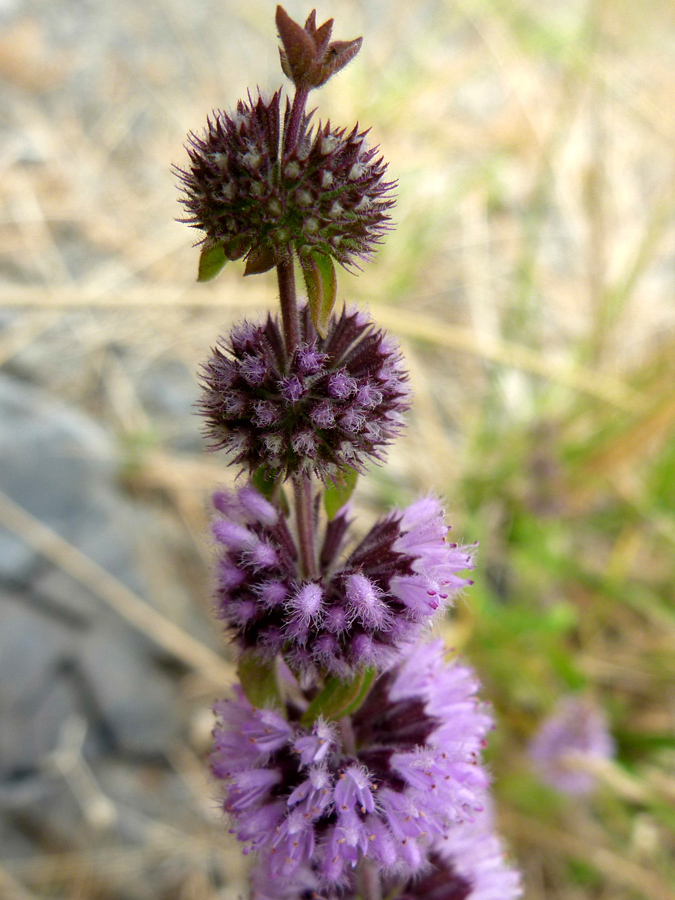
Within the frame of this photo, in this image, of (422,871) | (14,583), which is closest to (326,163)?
(422,871)

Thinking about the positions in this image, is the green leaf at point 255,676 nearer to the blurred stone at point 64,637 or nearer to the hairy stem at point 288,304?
the hairy stem at point 288,304

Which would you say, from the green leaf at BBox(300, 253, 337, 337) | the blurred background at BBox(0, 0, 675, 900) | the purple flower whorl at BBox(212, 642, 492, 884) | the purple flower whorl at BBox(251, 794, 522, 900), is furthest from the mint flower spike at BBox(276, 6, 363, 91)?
the blurred background at BBox(0, 0, 675, 900)

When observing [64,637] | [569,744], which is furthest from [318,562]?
[64,637]

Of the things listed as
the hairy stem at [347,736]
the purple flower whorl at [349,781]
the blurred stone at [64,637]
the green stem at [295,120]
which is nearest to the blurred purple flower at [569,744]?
the blurred stone at [64,637]

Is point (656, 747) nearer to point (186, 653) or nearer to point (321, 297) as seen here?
point (186, 653)

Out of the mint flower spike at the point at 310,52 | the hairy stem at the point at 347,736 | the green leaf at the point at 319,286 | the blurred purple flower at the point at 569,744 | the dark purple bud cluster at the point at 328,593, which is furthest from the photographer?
the blurred purple flower at the point at 569,744

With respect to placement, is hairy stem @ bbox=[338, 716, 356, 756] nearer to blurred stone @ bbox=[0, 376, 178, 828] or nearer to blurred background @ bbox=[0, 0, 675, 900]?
blurred background @ bbox=[0, 0, 675, 900]

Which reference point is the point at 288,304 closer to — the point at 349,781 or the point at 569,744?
the point at 349,781

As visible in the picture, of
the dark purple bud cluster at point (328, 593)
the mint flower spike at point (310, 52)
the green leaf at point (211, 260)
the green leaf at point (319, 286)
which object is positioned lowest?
the dark purple bud cluster at point (328, 593)
